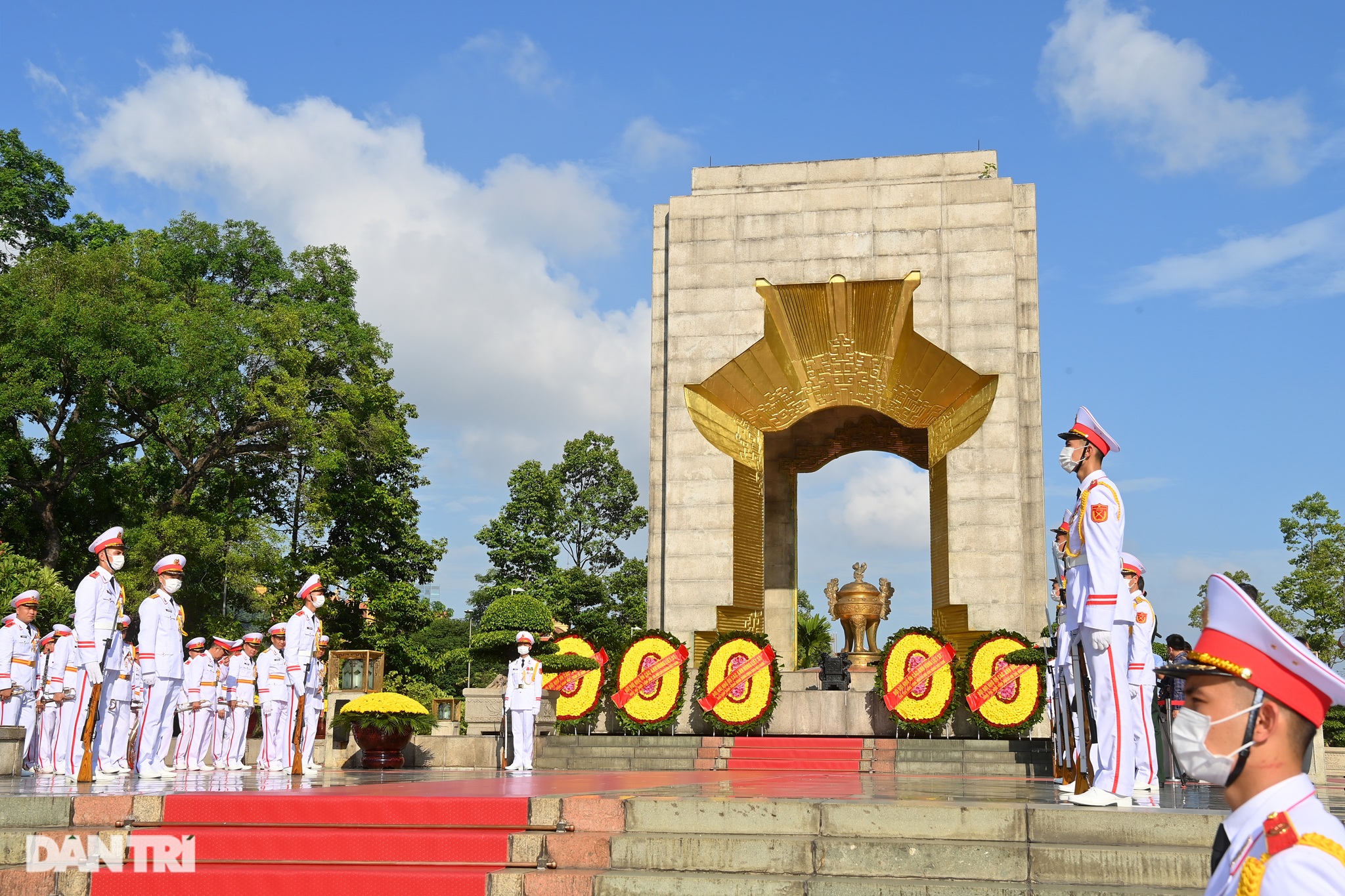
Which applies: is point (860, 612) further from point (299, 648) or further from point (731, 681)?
point (299, 648)

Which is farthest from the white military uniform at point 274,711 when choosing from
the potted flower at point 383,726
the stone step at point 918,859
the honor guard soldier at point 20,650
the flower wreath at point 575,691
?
the stone step at point 918,859

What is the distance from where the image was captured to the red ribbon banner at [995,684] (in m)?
15.4

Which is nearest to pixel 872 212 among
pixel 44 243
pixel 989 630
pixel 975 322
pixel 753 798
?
pixel 975 322

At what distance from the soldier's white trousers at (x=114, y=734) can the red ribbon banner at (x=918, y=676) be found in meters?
9.50

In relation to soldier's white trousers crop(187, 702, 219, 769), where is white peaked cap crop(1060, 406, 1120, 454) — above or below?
above

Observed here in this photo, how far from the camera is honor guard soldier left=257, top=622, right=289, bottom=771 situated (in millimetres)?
13250

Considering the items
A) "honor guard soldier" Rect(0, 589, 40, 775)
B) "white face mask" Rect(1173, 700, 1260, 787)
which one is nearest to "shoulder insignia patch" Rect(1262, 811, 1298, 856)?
"white face mask" Rect(1173, 700, 1260, 787)

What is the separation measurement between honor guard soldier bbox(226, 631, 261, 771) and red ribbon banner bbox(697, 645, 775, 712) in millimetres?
6144

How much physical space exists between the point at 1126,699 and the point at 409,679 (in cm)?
2801

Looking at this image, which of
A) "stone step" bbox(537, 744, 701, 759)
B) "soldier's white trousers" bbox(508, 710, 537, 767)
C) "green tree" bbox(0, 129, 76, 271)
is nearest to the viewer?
"soldier's white trousers" bbox(508, 710, 537, 767)

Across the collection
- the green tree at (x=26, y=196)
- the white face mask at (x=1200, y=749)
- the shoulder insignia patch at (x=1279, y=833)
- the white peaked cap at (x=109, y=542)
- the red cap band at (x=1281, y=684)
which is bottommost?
the shoulder insignia patch at (x=1279, y=833)

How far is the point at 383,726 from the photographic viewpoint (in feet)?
45.7

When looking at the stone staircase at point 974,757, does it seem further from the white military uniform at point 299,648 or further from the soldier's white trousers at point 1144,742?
the white military uniform at point 299,648

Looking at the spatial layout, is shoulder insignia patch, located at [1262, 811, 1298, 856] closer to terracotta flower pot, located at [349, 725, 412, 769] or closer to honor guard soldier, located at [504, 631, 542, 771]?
honor guard soldier, located at [504, 631, 542, 771]
